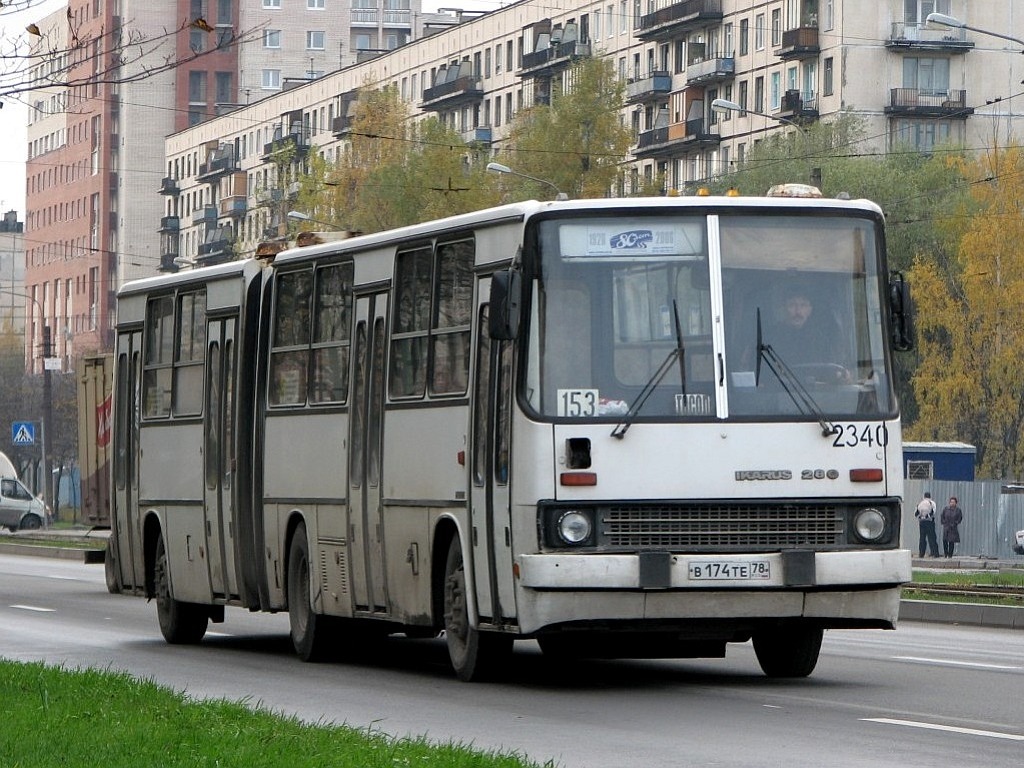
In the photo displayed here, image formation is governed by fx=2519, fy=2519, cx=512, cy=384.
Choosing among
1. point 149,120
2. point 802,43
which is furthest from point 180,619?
point 149,120

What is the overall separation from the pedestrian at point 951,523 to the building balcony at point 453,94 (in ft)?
196

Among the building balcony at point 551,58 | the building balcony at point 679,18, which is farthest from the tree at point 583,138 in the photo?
the building balcony at point 551,58

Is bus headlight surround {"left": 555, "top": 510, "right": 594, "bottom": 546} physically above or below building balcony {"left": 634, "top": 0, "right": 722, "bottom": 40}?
below

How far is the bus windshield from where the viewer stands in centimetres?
1400

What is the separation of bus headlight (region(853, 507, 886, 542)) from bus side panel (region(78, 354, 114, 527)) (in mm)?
15937

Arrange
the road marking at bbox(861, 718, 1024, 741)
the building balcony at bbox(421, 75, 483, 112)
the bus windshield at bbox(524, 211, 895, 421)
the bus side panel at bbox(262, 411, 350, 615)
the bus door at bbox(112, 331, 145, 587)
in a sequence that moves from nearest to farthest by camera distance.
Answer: the road marking at bbox(861, 718, 1024, 741)
the bus windshield at bbox(524, 211, 895, 421)
the bus side panel at bbox(262, 411, 350, 615)
the bus door at bbox(112, 331, 145, 587)
the building balcony at bbox(421, 75, 483, 112)

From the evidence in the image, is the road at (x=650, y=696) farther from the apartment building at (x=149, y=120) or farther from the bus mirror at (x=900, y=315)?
the apartment building at (x=149, y=120)

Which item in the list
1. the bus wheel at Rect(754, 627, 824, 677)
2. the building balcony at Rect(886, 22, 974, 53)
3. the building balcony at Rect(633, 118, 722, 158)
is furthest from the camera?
the building balcony at Rect(633, 118, 722, 158)

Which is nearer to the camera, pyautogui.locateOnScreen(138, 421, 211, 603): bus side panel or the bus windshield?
the bus windshield

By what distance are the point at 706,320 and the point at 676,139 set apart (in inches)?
3147

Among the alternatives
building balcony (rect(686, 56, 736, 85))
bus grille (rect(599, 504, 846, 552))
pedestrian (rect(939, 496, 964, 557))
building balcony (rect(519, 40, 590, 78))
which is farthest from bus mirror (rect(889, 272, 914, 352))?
building balcony (rect(519, 40, 590, 78))

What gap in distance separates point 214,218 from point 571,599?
392 ft

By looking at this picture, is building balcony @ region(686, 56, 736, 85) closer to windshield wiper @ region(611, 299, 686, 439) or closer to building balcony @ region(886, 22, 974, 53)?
building balcony @ region(886, 22, 974, 53)

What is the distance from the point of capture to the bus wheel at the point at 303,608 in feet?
57.8
